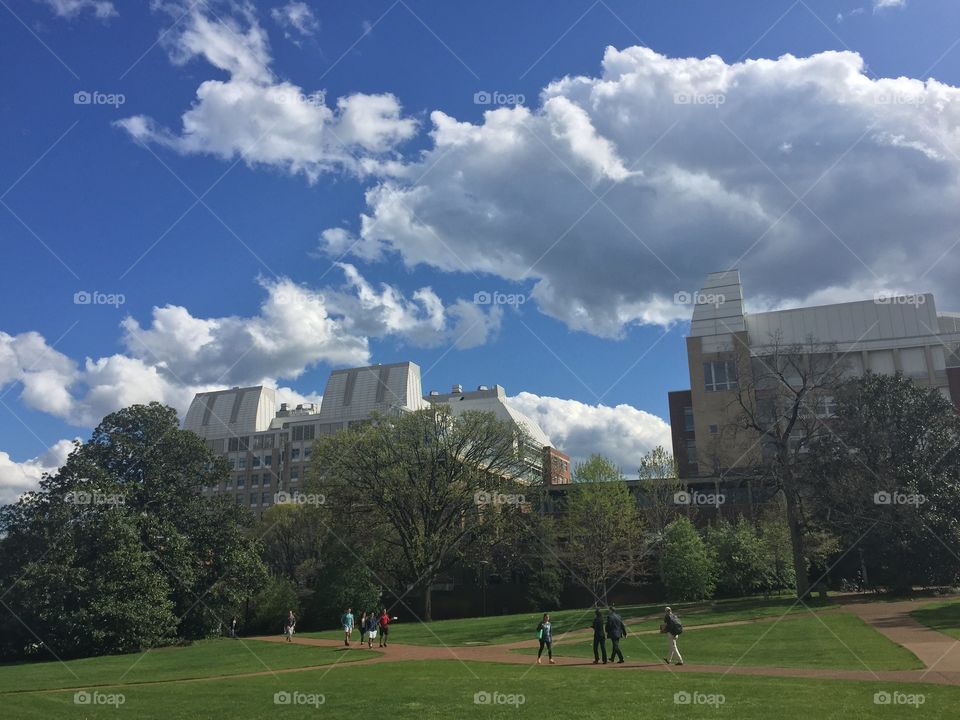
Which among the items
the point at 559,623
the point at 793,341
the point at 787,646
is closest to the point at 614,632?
the point at 787,646

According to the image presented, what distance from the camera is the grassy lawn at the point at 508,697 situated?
630 inches

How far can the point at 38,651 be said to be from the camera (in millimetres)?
50188

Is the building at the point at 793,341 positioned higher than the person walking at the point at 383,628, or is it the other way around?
the building at the point at 793,341

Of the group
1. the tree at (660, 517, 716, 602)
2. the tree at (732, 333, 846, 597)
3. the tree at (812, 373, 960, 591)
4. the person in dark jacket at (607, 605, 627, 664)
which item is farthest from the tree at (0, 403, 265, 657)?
the tree at (812, 373, 960, 591)

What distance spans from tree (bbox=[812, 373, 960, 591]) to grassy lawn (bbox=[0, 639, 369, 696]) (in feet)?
110

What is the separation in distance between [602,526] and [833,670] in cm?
3759

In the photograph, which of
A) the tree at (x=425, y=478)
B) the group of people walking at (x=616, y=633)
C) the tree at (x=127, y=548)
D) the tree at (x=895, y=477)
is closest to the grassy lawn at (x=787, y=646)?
the group of people walking at (x=616, y=633)

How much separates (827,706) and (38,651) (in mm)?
52434

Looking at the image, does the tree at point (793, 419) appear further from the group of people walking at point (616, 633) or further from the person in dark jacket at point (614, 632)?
the person in dark jacket at point (614, 632)

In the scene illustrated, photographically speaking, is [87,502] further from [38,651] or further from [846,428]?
[846,428]

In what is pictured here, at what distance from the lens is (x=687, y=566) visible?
51938mm

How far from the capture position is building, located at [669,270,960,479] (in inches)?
3511

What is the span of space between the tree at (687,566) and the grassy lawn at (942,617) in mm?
14692

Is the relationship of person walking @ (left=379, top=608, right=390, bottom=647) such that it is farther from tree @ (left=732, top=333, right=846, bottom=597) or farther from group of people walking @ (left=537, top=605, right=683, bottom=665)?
tree @ (left=732, top=333, right=846, bottom=597)
